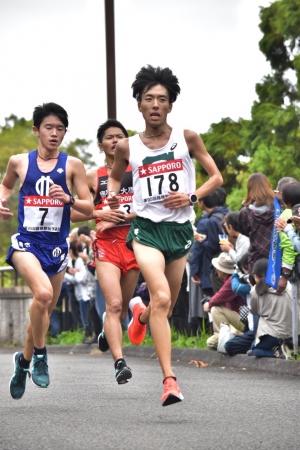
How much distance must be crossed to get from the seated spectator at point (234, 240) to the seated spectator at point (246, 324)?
203 millimetres

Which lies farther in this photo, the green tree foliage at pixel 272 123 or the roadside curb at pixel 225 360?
the green tree foliage at pixel 272 123

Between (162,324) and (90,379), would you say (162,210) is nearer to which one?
(162,324)

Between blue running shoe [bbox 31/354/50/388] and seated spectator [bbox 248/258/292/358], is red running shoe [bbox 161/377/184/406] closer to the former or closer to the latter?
blue running shoe [bbox 31/354/50/388]

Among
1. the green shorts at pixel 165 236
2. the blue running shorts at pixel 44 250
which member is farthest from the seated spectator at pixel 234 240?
the green shorts at pixel 165 236

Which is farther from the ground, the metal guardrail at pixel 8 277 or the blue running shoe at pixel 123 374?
the metal guardrail at pixel 8 277

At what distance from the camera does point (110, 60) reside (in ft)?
69.2

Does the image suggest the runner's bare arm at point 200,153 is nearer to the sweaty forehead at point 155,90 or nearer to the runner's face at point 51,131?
the sweaty forehead at point 155,90

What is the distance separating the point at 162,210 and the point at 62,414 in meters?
1.63

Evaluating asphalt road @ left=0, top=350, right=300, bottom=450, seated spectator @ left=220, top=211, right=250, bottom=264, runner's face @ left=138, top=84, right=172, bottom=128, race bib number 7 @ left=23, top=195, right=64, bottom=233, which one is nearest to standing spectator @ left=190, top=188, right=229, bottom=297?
seated spectator @ left=220, top=211, right=250, bottom=264

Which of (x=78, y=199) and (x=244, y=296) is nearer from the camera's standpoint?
(x=78, y=199)

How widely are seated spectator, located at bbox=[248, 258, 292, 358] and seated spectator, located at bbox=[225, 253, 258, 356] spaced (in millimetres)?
449

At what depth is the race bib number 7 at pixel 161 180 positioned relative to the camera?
8.73 m

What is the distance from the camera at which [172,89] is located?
352 inches

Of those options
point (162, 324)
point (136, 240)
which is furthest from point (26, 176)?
point (162, 324)
